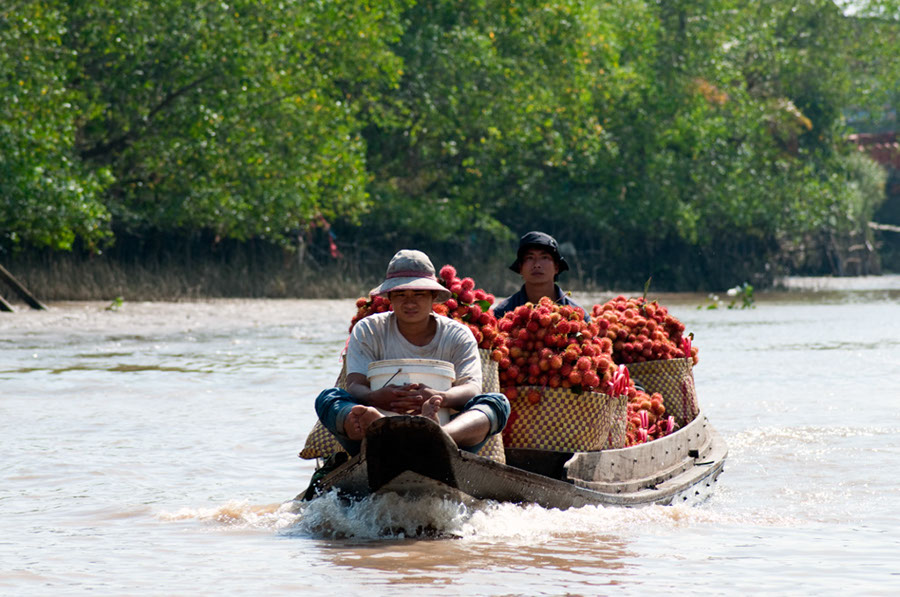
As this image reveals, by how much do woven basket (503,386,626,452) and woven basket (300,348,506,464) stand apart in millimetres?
180

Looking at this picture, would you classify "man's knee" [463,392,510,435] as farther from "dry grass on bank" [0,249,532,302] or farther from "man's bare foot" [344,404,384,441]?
"dry grass on bank" [0,249,532,302]

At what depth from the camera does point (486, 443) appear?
6.78 meters

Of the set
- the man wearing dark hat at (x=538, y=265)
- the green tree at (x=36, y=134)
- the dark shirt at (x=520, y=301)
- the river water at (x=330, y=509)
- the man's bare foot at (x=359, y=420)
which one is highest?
the green tree at (x=36, y=134)

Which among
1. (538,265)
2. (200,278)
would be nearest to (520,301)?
(538,265)

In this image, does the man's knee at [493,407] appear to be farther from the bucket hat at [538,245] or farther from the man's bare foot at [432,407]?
the bucket hat at [538,245]

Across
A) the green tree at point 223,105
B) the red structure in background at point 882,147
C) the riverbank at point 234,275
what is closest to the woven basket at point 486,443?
the riverbank at point 234,275

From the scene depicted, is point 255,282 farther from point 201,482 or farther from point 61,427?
point 201,482

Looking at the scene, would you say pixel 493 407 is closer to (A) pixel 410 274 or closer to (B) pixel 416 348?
(B) pixel 416 348

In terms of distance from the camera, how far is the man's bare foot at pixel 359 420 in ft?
20.6

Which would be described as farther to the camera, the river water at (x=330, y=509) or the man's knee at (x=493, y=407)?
the man's knee at (x=493, y=407)

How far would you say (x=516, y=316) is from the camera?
7508 mm

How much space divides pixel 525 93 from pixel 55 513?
25052 mm

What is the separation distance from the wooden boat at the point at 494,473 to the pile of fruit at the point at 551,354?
374 millimetres

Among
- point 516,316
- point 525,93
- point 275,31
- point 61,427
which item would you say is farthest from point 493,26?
point 516,316
